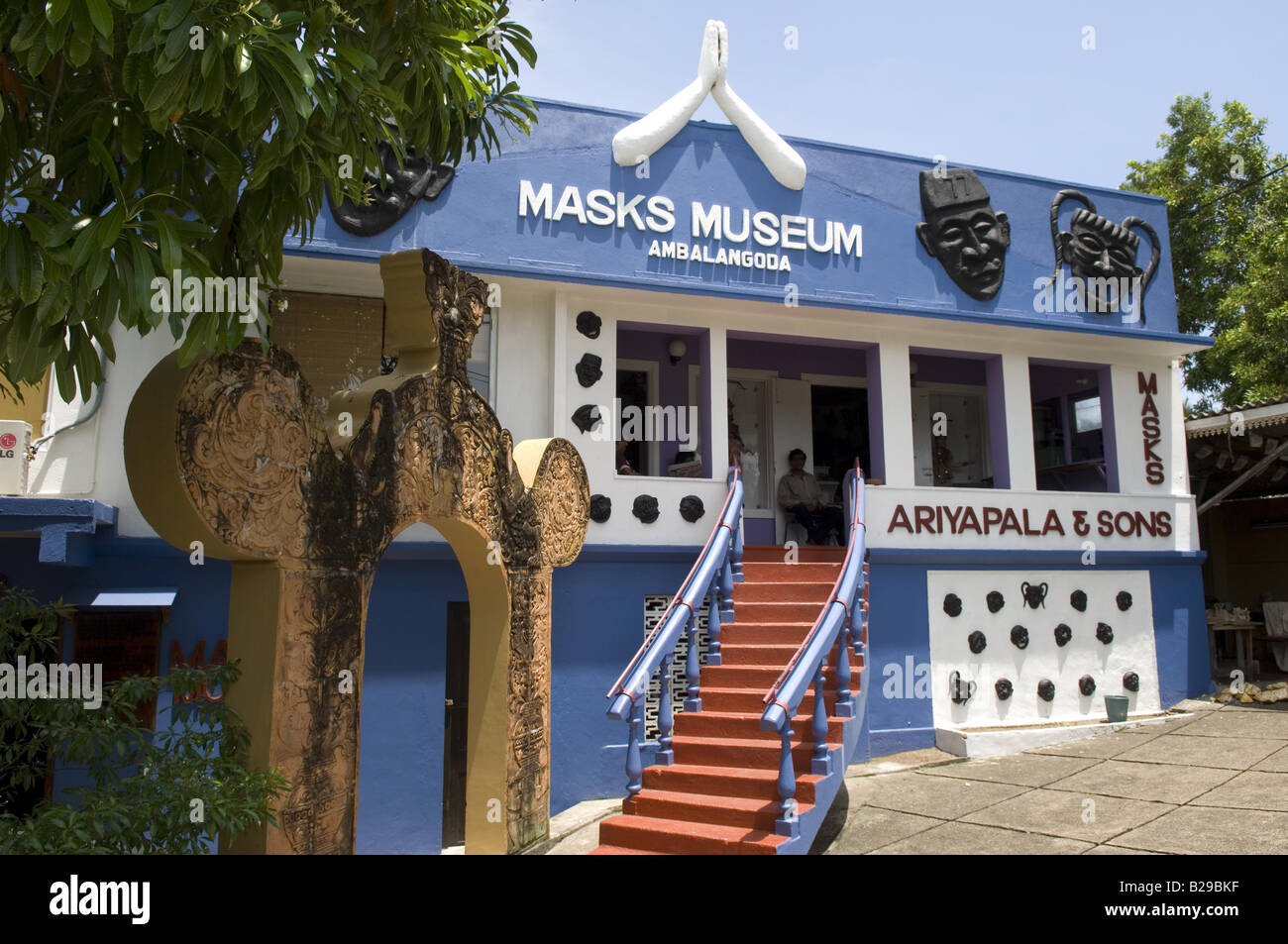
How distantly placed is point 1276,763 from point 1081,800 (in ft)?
6.44

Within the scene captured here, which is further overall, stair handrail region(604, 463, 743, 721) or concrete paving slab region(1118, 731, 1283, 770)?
concrete paving slab region(1118, 731, 1283, 770)

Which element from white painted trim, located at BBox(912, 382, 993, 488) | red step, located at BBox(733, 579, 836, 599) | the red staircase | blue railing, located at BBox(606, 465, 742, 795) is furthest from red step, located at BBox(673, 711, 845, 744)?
white painted trim, located at BBox(912, 382, 993, 488)

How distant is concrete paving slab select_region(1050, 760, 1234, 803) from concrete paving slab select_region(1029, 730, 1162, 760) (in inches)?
22.7

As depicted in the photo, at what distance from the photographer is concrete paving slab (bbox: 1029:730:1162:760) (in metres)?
9.15

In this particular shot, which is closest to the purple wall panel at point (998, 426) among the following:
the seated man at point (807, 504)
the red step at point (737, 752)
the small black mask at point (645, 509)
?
the seated man at point (807, 504)

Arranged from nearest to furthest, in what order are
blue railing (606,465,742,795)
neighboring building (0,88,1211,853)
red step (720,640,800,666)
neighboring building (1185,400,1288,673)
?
blue railing (606,465,742,795) → red step (720,640,800,666) → neighboring building (0,88,1211,853) → neighboring building (1185,400,1288,673)

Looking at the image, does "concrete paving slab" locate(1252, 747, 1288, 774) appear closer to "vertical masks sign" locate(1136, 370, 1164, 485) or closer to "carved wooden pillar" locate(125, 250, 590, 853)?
"vertical masks sign" locate(1136, 370, 1164, 485)

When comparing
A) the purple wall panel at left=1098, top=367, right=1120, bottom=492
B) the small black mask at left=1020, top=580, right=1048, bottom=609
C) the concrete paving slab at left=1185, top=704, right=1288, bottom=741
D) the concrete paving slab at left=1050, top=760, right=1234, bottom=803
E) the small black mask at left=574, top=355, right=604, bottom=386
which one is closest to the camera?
the concrete paving slab at left=1050, top=760, right=1234, bottom=803

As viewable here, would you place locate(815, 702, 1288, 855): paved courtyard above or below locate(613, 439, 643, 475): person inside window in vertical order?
below

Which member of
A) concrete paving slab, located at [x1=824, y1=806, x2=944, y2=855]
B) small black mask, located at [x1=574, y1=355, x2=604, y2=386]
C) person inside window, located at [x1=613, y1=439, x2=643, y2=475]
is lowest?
concrete paving slab, located at [x1=824, y1=806, x2=944, y2=855]

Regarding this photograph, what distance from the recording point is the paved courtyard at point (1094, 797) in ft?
20.6

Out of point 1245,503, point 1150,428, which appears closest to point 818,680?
point 1150,428

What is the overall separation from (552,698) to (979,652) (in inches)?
189
